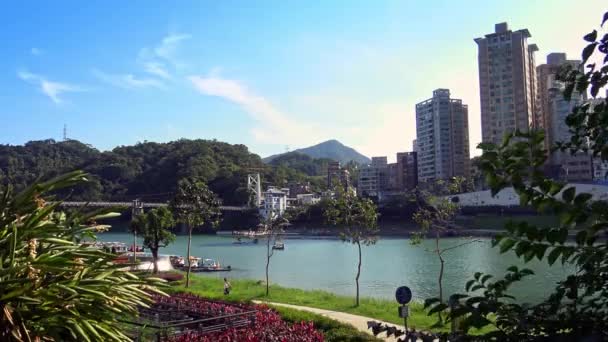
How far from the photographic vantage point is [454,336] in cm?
212

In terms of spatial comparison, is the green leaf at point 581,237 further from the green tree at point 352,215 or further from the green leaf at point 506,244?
the green tree at point 352,215

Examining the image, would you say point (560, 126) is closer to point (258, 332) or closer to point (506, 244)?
point (258, 332)

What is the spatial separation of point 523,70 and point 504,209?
74.3 feet

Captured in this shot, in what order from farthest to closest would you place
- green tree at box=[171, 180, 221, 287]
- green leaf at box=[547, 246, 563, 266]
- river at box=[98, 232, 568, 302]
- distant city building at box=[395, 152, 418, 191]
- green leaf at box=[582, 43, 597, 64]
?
1. distant city building at box=[395, 152, 418, 191]
2. green tree at box=[171, 180, 221, 287]
3. river at box=[98, 232, 568, 302]
4. green leaf at box=[582, 43, 597, 64]
5. green leaf at box=[547, 246, 563, 266]

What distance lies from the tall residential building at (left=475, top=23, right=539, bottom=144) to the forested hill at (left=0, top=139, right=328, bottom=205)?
46604mm

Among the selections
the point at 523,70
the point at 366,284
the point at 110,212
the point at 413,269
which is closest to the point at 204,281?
the point at 366,284

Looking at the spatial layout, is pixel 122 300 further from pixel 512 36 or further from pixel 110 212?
pixel 512 36

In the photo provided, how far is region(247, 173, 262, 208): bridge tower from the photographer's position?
105750mm

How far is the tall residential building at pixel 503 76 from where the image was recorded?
77.9 meters

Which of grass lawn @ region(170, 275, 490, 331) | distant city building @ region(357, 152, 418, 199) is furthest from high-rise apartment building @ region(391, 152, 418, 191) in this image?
grass lawn @ region(170, 275, 490, 331)

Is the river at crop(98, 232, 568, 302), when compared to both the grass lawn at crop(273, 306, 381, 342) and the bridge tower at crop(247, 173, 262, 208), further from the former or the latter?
the bridge tower at crop(247, 173, 262, 208)

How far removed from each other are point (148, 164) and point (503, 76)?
2924 inches

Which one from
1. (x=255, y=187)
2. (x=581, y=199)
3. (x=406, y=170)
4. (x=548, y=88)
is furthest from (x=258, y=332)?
(x=406, y=170)

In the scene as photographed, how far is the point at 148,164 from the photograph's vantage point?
119 metres
